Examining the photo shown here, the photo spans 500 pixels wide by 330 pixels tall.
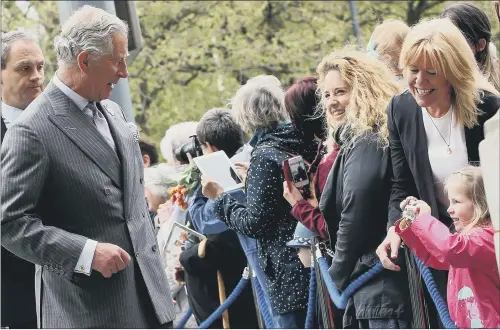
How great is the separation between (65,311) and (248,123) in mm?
2790

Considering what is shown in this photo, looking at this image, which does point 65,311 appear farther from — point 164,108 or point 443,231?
point 164,108

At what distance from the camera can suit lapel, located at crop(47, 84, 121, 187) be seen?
5598mm

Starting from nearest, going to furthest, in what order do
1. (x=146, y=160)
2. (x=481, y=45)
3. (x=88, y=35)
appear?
(x=88, y=35) < (x=481, y=45) < (x=146, y=160)

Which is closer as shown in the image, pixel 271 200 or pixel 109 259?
pixel 109 259

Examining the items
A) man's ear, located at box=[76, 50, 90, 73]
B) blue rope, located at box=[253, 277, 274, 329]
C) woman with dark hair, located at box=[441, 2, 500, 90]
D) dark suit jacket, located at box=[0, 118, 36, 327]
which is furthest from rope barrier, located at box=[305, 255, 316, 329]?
man's ear, located at box=[76, 50, 90, 73]

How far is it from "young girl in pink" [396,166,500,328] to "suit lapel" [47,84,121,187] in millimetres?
1426

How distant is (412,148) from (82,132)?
1.74 m

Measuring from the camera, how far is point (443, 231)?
5.86 metres

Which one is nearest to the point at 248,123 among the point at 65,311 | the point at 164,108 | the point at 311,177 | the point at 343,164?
the point at 311,177

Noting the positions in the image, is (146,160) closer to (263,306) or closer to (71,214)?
(263,306)

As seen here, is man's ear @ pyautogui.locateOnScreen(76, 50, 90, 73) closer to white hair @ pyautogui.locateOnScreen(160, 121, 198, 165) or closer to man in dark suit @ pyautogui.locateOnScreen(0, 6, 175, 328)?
man in dark suit @ pyautogui.locateOnScreen(0, 6, 175, 328)

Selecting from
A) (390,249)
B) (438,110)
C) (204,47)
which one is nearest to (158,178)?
(390,249)

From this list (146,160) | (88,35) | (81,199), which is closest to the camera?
(81,199)

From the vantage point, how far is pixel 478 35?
6961 mm
